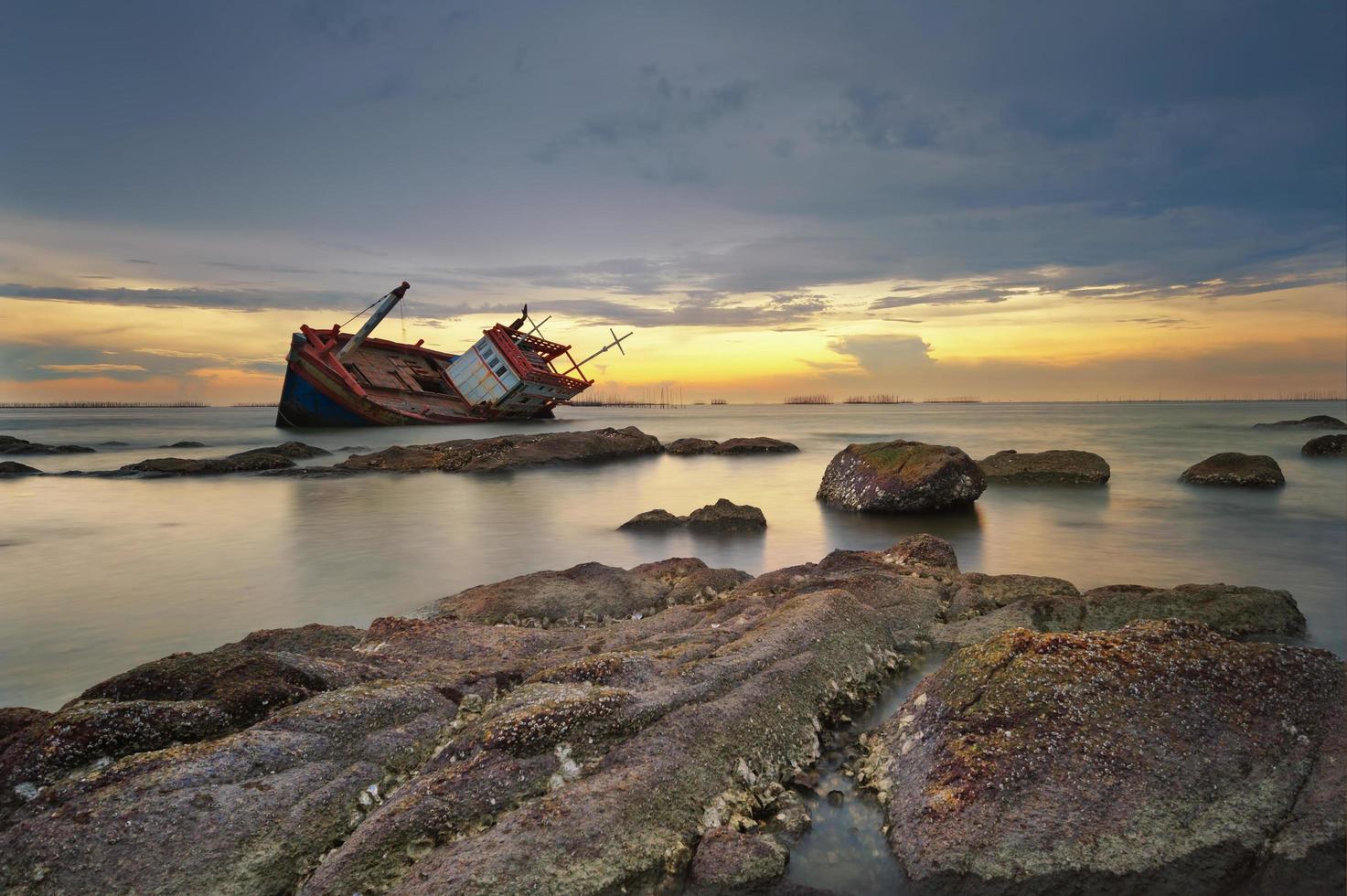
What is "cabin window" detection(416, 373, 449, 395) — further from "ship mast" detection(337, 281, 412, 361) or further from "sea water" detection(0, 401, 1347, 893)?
"sea water" detection(0, 401, 1347, 893)

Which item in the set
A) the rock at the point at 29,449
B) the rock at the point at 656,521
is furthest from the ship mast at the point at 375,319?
the rock at the point at 656,521

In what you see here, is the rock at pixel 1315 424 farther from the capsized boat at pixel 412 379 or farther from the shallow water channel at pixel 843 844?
the shallow water channel at pixel 843 844

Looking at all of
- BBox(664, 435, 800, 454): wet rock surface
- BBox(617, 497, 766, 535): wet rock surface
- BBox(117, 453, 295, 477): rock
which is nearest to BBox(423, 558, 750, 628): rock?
BBox(617, 497, 766, 535): wet rock surface

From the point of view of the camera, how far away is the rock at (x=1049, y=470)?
17.9 meters

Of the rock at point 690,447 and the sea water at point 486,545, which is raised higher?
the rock at point 690,447

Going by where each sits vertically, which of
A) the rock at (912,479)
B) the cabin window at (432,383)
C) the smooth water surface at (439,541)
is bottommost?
the smooth water surface at (439,541)

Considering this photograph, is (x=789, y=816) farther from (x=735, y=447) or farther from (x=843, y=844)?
(x=735, y=447)

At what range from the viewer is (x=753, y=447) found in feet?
104

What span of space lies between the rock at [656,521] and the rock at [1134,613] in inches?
295

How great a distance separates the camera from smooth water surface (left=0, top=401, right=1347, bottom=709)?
8.73m

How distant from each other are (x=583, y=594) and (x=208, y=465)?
808 inches

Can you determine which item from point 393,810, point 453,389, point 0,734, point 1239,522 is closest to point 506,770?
point 393,810

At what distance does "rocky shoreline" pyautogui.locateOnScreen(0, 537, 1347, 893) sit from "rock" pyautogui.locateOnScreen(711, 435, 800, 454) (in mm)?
26079

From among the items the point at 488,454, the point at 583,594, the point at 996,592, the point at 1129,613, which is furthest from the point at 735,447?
the point at 1129,613
